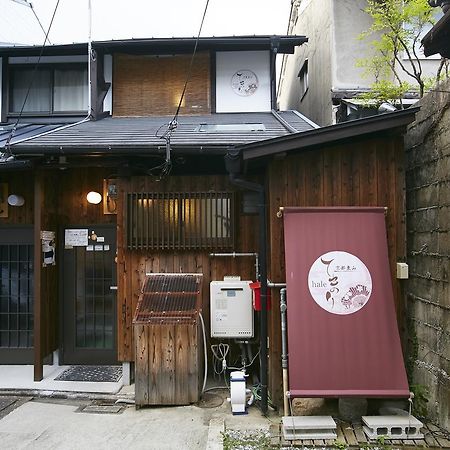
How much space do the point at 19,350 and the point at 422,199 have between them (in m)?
6.99

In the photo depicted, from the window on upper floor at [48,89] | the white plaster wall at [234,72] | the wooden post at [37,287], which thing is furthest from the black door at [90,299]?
the white plaster wall at [234,72]

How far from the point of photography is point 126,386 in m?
6.47

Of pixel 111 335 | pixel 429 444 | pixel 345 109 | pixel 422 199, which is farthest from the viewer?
pixel 345 109

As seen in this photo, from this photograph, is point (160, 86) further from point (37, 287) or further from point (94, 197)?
point (37, 287)

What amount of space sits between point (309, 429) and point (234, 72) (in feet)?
23.1

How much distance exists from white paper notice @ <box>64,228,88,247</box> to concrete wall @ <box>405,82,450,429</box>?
17.4 feet

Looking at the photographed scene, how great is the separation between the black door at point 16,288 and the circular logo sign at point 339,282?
17.4ft

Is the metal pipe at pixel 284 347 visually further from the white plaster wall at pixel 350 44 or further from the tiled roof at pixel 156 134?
the white plaster wall at pixel 350 44

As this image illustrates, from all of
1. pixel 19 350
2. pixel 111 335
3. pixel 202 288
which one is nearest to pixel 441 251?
pixel 202 288

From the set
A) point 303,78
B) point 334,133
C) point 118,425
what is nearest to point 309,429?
point 118,425

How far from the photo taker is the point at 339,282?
502 cm

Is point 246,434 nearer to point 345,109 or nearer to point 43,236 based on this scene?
point 43,236

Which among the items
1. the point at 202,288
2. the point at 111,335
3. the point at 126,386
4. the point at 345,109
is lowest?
the point at 126,386

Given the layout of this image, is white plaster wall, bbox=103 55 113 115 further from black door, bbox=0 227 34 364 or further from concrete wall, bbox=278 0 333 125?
concrete wall, bbox=278 0 333 125
